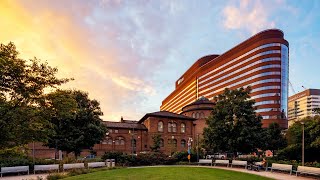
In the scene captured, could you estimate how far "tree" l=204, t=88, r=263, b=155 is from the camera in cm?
3250

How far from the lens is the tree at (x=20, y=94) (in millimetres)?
13953

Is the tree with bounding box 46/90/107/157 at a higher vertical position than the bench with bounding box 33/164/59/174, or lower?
higher

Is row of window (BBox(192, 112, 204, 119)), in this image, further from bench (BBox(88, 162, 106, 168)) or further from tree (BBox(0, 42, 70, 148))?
tree (BBox(0, 42, 70, 148))

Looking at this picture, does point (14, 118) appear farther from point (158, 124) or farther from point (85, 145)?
point (158, 124)

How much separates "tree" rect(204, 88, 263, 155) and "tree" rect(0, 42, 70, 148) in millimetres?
23050

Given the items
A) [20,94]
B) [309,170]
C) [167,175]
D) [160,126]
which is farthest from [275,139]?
[20,94]

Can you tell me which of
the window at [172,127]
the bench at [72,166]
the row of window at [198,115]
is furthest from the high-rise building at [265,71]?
the bench at [72,166]

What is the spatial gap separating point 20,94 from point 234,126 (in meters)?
25.0

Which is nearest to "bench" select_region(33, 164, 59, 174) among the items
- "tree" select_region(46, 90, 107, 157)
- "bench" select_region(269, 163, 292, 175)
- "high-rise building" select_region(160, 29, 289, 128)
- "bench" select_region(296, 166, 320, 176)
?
"tree" select_region(46, 90, 107, 157)

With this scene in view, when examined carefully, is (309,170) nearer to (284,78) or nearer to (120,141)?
(120,141)

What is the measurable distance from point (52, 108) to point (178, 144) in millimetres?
55545

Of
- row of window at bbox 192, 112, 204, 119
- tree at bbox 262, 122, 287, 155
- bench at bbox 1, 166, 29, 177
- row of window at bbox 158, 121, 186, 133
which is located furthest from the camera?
row of window at bbox 192, 112, 204, 119

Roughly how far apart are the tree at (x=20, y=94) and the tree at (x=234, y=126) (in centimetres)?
2305

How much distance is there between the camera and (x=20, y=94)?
14.4 meters
